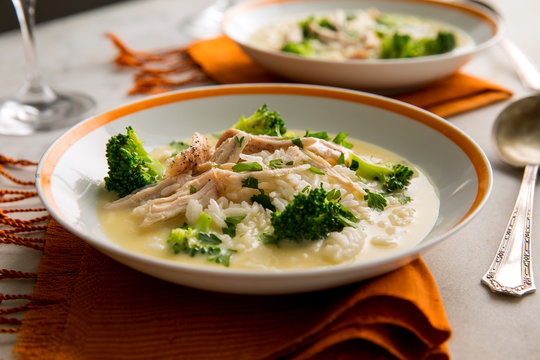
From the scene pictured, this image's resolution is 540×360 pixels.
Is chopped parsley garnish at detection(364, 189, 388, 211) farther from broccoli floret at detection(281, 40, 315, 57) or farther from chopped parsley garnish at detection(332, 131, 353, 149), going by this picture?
broccoli floret at detection(281, 40, 315, 57)

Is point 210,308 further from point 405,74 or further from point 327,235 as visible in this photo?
point 405,74

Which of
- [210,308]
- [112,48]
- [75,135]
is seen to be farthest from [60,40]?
[210,308]

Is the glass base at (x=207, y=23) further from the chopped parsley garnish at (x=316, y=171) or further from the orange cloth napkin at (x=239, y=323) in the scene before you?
the orange cloth napkin at (x=239, y=323)

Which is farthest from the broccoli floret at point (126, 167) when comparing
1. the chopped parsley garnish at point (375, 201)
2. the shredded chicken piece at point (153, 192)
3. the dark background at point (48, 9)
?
the dark background at point (48, 9)

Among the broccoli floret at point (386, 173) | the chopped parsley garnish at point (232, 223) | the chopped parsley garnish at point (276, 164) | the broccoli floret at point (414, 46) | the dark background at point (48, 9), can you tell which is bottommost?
the dark background at point (48, 9)

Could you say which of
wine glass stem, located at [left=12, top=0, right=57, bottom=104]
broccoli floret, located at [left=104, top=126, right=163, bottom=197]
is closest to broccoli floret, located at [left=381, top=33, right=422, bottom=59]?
broccoli floret, located at [left=104, top=126, right=163, bottom=197]

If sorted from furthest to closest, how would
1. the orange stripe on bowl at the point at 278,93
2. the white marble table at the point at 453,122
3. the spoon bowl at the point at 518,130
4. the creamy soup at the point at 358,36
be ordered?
1. the creamy soup at the point at 358,36
2. the spoon bowl at the point at 518,130
3. the orange stripe on bowl at the point at 278,93
4. the white marble table at the point at 453,122
